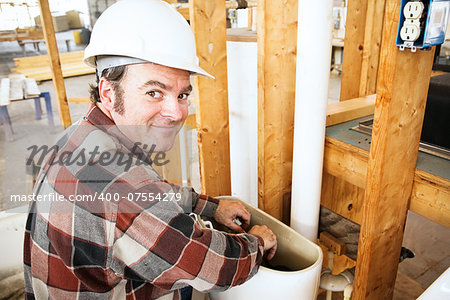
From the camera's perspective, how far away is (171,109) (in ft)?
3.38

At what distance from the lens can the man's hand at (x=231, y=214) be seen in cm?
136

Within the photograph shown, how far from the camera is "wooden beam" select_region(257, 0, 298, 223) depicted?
1338 mm

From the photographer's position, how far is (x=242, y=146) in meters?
1.89

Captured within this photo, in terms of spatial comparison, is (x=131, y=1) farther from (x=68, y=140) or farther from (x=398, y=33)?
(x=398, y=33)

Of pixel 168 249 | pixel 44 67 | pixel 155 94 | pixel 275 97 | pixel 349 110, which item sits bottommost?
pixel 44 67

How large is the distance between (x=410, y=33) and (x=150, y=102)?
67cm

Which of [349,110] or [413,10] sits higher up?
[413,10]

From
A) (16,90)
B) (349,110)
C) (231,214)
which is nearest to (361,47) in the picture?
(349,110)

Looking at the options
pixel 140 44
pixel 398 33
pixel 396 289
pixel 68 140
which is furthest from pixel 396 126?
pixel 396 289

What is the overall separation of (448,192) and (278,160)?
63 centimetres

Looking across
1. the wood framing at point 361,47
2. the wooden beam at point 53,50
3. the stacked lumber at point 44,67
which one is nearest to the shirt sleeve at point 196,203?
the wood framing at point 361,47

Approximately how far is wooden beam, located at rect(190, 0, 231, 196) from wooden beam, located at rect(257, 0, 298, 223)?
0.26m

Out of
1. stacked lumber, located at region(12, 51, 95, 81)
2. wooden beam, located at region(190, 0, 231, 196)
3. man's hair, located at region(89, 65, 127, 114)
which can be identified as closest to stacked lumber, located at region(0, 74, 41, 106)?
stacked lumber, located at region(12, 51, 95, 81)

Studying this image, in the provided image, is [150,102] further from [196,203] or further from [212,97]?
[212,97]
